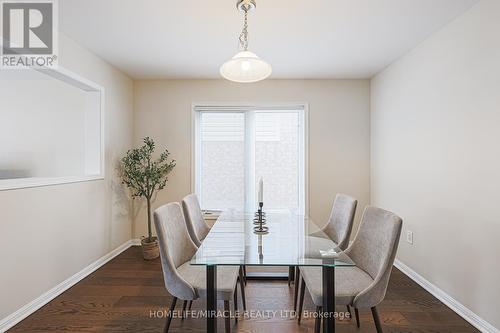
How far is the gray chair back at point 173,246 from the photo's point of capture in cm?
161

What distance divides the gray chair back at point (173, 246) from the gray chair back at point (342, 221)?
121 centimetres

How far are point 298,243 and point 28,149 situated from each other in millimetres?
2945

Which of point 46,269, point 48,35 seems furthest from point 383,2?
point 46,269

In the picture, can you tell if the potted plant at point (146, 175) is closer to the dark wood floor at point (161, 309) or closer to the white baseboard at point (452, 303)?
the dark wood floor at point (161, 309)

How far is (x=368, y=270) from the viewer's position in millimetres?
1795

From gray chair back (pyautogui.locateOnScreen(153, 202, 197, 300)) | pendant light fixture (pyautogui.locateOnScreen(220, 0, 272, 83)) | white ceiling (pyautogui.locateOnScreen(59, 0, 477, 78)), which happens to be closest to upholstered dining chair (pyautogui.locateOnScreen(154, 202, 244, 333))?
gray chair back (pyautogui.locateOnScreen(153, 202, 197, 300))

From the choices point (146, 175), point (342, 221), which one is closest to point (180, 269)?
point (342, 221)

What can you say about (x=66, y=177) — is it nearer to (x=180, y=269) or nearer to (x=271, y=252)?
(x=180, y=269)

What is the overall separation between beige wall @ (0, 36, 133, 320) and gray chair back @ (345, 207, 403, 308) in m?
2.46

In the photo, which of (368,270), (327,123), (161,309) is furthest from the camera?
(327,123)

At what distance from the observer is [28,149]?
9.25 feet

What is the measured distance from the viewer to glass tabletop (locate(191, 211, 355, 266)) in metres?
1.41

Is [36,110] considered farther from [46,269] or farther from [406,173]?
[406,173]

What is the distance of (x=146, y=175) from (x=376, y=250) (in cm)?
279
